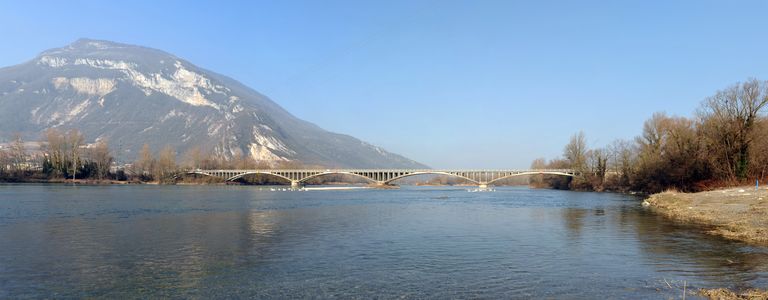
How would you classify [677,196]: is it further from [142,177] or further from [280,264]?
[142,177]

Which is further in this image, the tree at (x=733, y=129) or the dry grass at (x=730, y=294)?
the tree at (x=733, y=129)

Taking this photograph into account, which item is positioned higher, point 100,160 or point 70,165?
point 100,160

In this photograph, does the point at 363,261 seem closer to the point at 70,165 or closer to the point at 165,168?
the point at 70,165

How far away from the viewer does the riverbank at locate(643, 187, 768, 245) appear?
103ft

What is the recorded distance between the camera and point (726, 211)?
44.4 metres

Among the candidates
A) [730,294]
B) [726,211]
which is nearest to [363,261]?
[730,294]

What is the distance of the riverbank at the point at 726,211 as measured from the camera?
31391mm

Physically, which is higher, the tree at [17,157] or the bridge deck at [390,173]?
the tree at [17,157]

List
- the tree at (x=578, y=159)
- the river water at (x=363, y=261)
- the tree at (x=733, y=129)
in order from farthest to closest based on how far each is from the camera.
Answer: the tree at (x=578, y=159) → the tree at (x=733, y=129) → the river water at (x=363, y=261)

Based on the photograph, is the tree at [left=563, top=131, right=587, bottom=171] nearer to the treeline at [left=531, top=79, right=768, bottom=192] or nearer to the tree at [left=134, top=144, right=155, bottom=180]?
the treeline at [left=531, top=79, right=768, bottom=192]

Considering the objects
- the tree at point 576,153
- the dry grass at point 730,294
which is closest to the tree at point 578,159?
the tree at point 576,153

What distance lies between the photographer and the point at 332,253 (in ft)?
85.8

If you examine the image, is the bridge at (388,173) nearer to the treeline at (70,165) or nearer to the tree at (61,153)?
the treeline at (70,165)

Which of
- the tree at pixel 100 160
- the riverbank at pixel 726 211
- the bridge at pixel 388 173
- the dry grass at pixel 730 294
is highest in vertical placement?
the tree at pixel 100 160
